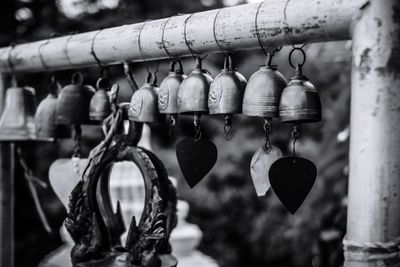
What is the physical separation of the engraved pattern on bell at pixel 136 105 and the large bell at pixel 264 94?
1.22 feet

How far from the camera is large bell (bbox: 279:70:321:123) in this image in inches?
50.6

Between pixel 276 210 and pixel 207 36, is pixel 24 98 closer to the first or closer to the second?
pixel 207 36

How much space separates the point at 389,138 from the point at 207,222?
4115 mm

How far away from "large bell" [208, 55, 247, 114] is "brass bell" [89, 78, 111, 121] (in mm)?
471

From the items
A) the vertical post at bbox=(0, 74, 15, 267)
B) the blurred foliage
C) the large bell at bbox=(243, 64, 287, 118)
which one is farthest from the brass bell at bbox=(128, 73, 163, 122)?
the blurred foliage

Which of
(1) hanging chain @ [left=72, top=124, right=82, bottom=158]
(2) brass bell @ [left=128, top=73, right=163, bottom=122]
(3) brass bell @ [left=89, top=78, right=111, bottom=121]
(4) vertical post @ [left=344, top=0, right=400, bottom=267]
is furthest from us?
(1) hanging chain @ [left=72, top=124, right=82, bottom=158]

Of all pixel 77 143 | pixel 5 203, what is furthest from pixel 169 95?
pixel 5 203

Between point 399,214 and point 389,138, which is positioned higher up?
point 389,138

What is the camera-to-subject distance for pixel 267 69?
4.53ft

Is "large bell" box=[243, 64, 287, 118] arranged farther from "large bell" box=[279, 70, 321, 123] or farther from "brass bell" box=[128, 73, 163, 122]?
"brass bell" box=[128, 73, 163, 122]

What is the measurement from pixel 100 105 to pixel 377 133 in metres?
0.97

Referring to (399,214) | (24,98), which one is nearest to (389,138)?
(399,214)

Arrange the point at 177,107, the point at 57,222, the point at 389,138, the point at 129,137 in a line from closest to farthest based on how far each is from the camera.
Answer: the point at 389,138 < the point at 177,107 < the point at 129,137 < the point at 57,222

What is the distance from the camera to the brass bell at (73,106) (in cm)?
185
